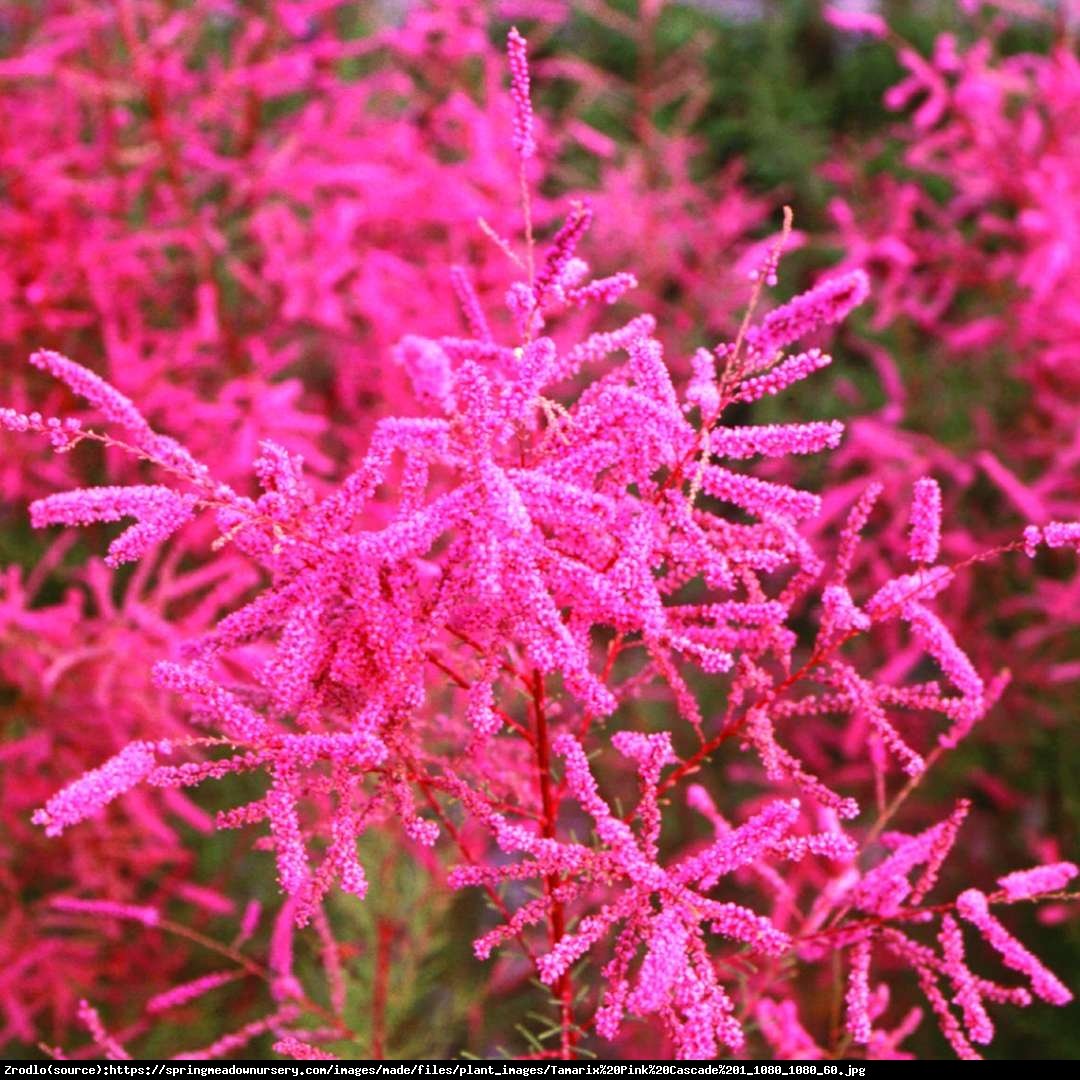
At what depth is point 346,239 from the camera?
2.27m

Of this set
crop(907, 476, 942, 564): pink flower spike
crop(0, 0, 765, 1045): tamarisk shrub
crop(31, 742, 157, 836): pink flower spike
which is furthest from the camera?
crop(0, 0, 765, 1045): tamarisk shrub

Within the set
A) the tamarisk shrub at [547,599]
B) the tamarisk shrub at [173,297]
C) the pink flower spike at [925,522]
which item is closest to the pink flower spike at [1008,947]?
the tamarisk shrub at [547,599]

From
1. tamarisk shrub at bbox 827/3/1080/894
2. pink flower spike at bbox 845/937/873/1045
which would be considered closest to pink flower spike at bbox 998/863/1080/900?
pink flower spike at bbox 845/937/873/1045

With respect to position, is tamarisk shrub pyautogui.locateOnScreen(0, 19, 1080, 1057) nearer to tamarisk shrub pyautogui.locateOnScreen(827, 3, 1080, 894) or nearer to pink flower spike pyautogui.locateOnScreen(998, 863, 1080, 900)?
pink flower spike pyautogui.locateOnScreen(998, 863, 1080, 900)

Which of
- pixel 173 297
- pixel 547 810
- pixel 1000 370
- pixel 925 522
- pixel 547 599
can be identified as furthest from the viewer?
pixel 1000 370

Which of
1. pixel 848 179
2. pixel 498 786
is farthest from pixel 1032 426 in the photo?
pixel 498 786

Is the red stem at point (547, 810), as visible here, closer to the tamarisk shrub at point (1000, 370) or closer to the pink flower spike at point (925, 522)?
the pink flower spike at point (925, 522)

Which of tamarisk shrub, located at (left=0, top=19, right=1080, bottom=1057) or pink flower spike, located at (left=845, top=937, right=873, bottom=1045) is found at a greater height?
tamarisk shrub, located at (left=0, top=19, right=1080, bottom=1057)

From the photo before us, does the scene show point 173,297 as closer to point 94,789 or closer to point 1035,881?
point 94,789

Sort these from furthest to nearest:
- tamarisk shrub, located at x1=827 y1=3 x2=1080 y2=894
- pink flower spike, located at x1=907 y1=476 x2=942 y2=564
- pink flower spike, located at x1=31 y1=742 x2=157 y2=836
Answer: tamarisk shrub, located at x1=827 y1=3 x2=1080 y2=894 → pink flower spike, located at x1=907 y1=476 x2=942 y2=564 → pink flower spike, located at x1=31 y1=742 x2=157 y2=836

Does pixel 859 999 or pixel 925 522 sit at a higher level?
pixel 925 522

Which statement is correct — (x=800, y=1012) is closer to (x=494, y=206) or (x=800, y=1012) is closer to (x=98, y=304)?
(x=494, y=206)

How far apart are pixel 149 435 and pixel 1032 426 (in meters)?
2.02

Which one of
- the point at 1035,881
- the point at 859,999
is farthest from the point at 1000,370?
the point at 859,999
